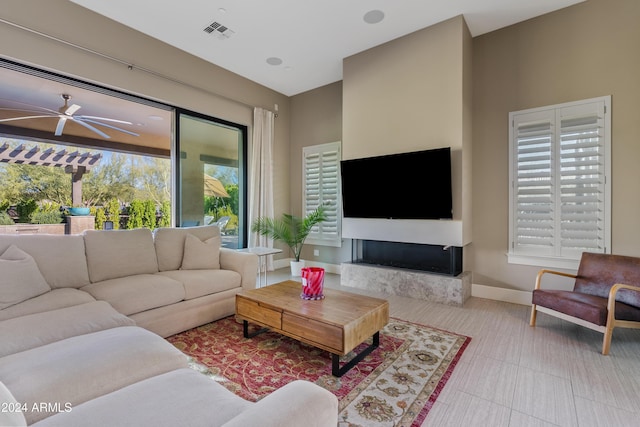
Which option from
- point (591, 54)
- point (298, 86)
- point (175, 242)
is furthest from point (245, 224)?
point (591, 54)

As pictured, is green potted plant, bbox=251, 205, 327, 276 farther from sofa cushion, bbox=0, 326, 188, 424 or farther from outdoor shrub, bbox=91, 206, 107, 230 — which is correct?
sofa cushion, bbox=0, 326, 188, 424

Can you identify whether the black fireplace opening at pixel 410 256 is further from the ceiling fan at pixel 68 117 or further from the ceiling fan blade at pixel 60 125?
the ceiling fan blade at pixel 60 125

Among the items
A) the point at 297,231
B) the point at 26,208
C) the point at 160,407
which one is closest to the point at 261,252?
the point at 297,231

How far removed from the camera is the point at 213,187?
479 cm

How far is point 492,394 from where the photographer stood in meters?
1.85

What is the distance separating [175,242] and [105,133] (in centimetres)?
194

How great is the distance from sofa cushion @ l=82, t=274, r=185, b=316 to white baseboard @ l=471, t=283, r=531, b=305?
3.60 metres

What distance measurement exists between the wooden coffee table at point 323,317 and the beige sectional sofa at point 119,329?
75 cm

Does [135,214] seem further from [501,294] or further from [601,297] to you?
[601,297]

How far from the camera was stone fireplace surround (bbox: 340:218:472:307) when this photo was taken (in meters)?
3.57

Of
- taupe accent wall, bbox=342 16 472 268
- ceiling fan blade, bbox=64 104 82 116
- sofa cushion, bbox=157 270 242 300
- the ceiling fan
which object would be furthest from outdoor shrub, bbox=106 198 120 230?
taupe accent wall, bbox=342 16 472 268

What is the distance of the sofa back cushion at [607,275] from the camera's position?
2633mm

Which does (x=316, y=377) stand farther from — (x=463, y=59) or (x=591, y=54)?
(x=591, y=54)

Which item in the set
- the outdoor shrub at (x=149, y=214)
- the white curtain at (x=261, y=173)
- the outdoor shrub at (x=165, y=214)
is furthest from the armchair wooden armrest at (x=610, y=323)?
the outdoor shrub at (x=149, y=214)
